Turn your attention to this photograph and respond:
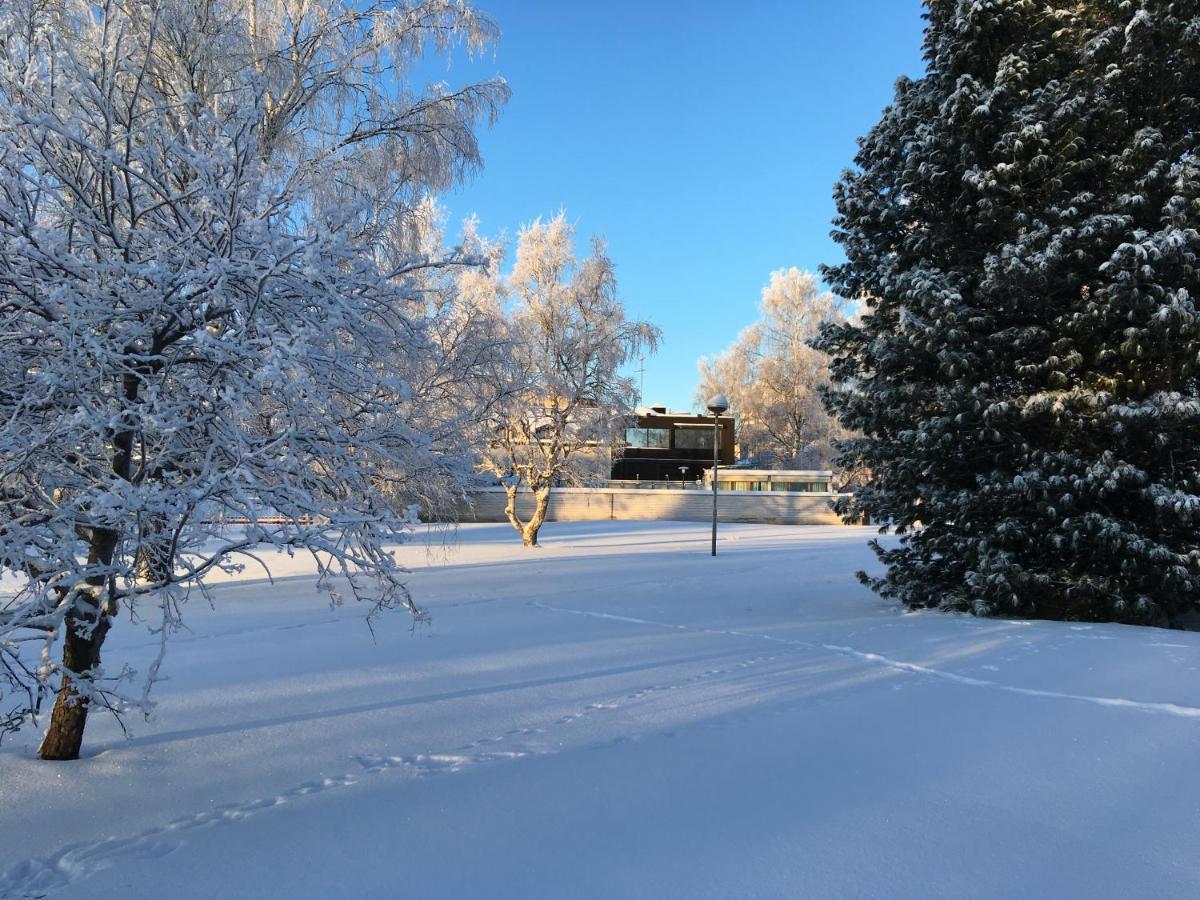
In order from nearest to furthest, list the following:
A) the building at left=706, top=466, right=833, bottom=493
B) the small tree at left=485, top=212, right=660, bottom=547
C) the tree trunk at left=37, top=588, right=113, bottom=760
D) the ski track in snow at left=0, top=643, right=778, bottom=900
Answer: the ski track in snow at left=0, top=643, right=778, bottom=900, the tree trunk at left=37, top=588, right=113, bottom=760, the small tree at left=485, top=212, right=660, bottom=547, the building at left=706, top=466, right=833, bottom=493

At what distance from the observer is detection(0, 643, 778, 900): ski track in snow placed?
2848mm

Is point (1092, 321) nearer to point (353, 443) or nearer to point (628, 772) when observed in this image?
point (628, 772)

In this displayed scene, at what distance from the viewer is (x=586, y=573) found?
42.9 ft

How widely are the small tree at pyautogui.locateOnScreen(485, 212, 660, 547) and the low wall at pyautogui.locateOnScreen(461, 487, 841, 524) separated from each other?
12242 millimetres

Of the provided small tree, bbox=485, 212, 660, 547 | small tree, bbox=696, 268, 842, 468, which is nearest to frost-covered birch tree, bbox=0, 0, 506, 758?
small tree, bbox=485, 212, 660, 547

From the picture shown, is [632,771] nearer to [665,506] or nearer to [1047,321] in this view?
[1047,321]

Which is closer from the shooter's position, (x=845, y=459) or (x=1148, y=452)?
(x=1148, y=452)

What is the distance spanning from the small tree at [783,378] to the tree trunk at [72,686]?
3977cm

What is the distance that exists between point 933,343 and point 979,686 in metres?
4.24

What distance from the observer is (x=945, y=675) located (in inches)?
227

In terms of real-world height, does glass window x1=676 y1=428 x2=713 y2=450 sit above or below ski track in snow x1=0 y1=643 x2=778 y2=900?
above

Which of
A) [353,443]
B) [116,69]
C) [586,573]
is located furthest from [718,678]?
[586,573]

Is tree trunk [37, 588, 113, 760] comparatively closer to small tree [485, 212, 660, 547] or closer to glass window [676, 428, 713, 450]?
small tree [485, 212, 660, 547]

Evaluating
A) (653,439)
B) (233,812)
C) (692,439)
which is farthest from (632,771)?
(692,439)
